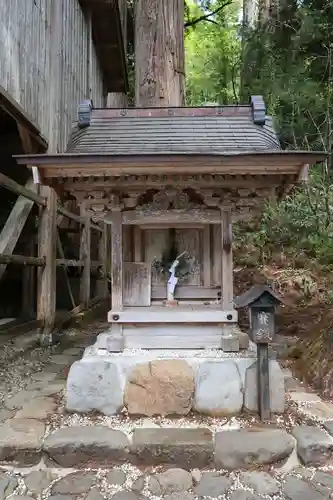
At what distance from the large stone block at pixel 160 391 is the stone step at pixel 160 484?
0.62 metres

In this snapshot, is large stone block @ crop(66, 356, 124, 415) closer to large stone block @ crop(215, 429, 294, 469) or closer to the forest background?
large stone block @ crop(215, 429, 294, 469)

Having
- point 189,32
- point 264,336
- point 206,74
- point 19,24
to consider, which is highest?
point 189,32

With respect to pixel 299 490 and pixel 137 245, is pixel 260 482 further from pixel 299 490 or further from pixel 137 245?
pixel 137 245

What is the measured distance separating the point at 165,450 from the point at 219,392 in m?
0.81

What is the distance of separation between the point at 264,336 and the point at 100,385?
1.50 metres

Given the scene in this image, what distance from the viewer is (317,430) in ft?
10.6

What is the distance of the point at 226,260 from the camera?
13.2 feet

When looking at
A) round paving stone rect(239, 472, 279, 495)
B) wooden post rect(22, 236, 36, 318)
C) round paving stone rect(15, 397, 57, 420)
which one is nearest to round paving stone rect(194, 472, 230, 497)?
round paving stone rect(239, 472, 279, 495)

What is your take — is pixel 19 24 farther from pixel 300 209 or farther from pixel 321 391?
pixel 321 391

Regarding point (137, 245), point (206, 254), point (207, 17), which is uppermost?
point (207, 17)

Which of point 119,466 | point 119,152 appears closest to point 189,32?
point 119,152

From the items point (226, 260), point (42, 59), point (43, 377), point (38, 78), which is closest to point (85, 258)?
point (38, 78)

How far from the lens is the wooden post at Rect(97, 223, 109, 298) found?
10340mm

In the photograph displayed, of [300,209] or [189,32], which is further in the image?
[189,32]
